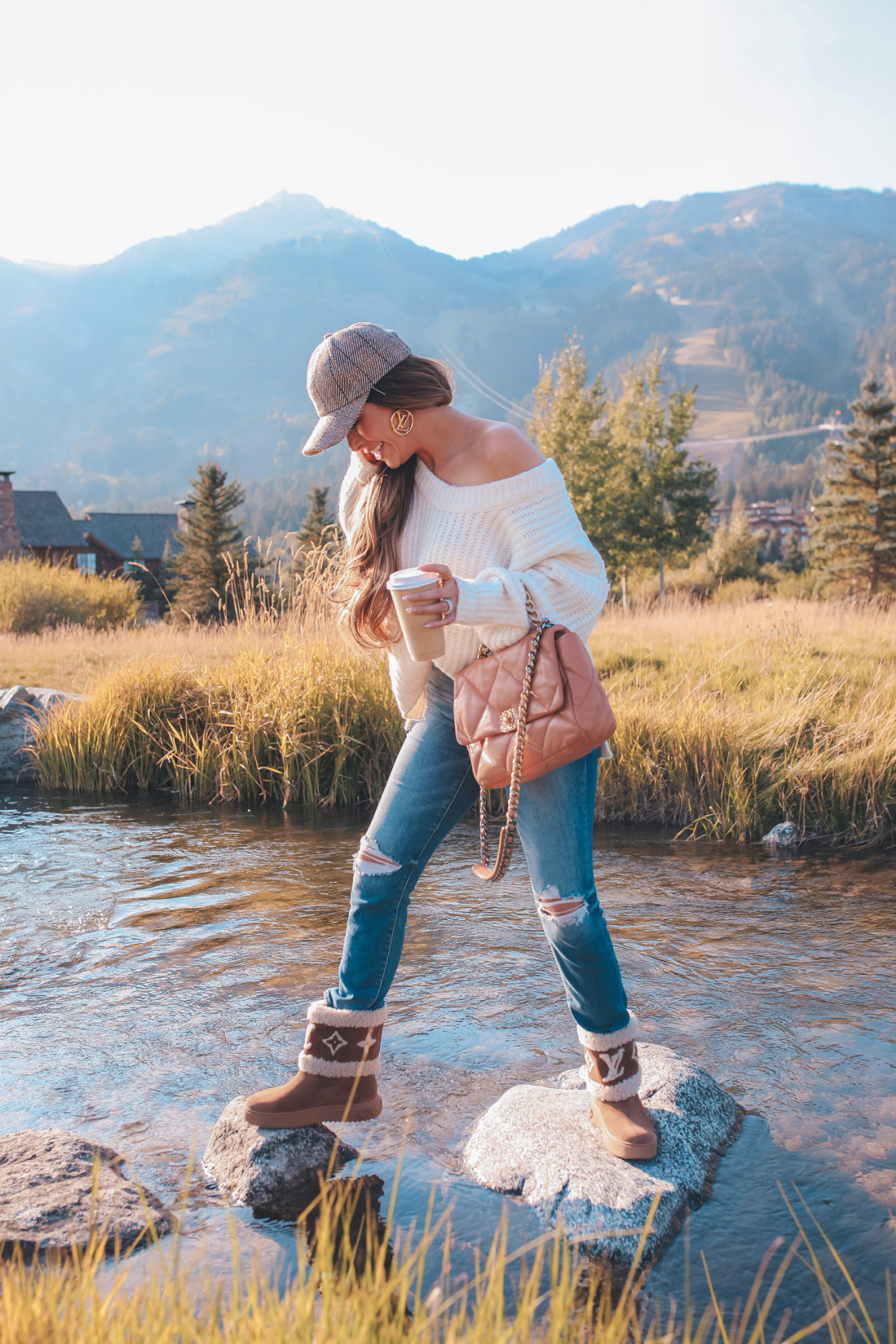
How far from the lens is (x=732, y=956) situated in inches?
171

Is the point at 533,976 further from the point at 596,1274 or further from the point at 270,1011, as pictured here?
the point at 596,1274

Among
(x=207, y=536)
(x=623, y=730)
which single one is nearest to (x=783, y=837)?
(x=623, y=730)

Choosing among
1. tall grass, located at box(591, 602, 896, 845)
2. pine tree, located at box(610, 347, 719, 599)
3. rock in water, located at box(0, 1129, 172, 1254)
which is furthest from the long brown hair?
pine tree, located at box(610, 347, 719, 599)

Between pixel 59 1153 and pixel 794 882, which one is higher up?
pixel 59 1153

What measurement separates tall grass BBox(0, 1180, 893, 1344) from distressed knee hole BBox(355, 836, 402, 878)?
2.67 feet

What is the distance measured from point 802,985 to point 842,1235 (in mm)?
1666

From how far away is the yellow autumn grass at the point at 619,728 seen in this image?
6.64 m

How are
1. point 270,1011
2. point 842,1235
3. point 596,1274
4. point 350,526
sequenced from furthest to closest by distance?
point 270,1011
point 350,526
point 842,1235
point 596,1274

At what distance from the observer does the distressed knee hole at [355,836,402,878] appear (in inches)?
98.8

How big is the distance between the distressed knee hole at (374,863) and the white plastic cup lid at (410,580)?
2.50 ft

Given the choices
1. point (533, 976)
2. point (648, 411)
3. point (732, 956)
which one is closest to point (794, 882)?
point (732, 956)

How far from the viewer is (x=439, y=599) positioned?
2.14m

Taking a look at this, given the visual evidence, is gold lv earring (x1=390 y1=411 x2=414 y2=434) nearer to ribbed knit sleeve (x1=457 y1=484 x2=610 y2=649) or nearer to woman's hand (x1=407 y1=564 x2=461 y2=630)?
ribbed knit sleeve (x1=457 y1=484 x2=610 y2=649)

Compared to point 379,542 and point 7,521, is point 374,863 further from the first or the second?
point 7,521
